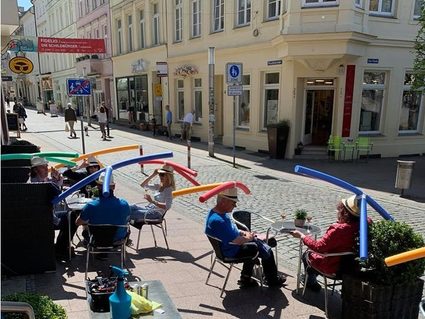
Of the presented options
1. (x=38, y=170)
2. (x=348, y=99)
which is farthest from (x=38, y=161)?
(x=348, y=99)

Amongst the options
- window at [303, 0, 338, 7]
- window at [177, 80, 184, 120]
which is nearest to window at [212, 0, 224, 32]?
window at [177, 80, 184, 120]

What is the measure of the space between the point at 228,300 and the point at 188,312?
1.75 ft

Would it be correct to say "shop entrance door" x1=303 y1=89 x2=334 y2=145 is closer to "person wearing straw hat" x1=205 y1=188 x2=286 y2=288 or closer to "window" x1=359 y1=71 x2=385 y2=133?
"window" x1=359 y1=71 x2=385 y2=133

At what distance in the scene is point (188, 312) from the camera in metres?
4.19

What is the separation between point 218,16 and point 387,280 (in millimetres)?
16509

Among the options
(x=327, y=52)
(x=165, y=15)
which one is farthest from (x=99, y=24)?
(x=327, y=52)

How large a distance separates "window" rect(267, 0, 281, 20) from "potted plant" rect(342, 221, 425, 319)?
498 inches

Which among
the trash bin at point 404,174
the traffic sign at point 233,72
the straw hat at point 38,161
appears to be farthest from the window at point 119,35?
the straw hat at point 38,161

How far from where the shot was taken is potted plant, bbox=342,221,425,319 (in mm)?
3598

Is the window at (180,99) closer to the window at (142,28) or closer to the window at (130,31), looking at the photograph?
the window at (142,28)

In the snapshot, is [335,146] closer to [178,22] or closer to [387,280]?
[387,280]

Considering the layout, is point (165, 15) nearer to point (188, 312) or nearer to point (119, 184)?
point (119, 184)

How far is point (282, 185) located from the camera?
10438 mm

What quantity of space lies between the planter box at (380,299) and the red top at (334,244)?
30cm
